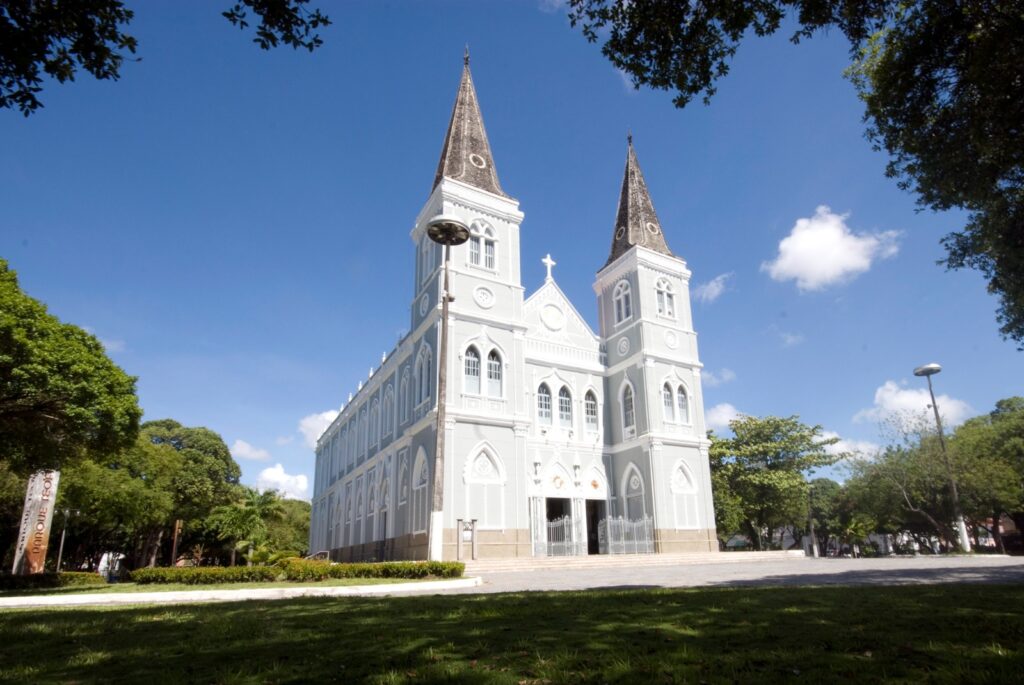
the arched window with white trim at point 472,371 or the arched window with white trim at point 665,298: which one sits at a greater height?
the arched window with white trim at point 665,298

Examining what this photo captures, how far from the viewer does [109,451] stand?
1806 cm

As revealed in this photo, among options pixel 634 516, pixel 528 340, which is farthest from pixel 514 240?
pixel 634 516

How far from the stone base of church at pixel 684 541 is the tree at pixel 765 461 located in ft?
24.9

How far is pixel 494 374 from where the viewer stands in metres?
27.9

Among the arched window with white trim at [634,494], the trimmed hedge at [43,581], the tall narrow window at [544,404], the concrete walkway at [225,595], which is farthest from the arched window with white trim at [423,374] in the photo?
the concrete walkway at [225,595]

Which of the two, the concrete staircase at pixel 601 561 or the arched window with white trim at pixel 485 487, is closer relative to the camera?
the concrete staircase at pixel 601 561

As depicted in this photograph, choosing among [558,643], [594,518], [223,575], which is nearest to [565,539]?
[594,518]

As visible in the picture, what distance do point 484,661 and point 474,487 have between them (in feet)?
70.5

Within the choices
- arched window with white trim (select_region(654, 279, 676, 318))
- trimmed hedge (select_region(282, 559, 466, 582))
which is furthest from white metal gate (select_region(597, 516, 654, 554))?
trimmed hedge (select_region(282, 559, 466, 582))

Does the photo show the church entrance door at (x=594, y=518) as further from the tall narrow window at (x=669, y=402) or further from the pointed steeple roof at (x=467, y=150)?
the pointed steeple roof at (x=467, y=150)

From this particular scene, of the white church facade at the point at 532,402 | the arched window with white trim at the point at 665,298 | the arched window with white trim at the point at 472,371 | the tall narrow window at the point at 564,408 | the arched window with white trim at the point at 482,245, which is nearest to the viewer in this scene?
the white church facade at the point at 532,402

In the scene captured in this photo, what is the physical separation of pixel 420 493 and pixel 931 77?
22029 millimetres

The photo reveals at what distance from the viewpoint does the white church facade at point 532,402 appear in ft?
86.0

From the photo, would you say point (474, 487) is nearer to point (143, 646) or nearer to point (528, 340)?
point (528, 340)
